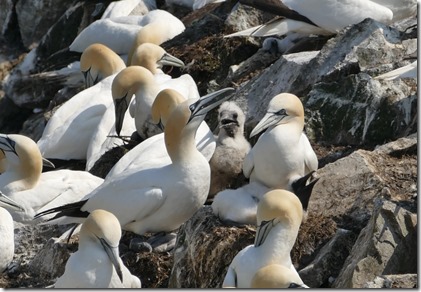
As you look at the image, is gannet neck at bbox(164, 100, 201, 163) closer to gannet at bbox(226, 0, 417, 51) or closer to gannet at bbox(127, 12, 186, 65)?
gannet at bbox(226, 0, 417, 51)

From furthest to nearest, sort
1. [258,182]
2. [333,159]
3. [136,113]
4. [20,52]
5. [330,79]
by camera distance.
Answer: [20,52] < [136,113] < [330,79] < [333,159] < [258,182]

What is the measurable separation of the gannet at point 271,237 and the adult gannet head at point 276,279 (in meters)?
0.67

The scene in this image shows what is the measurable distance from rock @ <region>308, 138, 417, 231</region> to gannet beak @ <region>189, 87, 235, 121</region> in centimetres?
75

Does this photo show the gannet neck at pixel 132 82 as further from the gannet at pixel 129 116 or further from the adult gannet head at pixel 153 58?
the adult gannet head at pixel 153 58

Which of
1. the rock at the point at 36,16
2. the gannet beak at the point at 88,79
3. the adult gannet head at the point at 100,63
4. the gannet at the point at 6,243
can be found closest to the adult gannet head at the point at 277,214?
the gannet at the point at 6,243

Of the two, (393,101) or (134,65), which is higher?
(393,101)

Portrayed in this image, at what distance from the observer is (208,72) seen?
13164mm

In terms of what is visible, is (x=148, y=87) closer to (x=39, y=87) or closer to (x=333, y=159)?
(x=333, y=159)

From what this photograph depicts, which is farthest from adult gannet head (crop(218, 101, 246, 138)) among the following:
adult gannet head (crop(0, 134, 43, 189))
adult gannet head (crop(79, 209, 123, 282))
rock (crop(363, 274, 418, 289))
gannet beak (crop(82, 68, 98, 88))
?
gannet beak (crop(82, 68, 98, 88))

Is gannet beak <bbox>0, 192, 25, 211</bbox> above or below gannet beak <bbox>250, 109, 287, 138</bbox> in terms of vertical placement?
below

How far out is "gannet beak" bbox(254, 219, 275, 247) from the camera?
7.99m

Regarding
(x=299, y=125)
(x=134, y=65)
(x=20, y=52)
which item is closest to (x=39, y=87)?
(x=20, y=52)

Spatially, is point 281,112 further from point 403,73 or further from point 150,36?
point 150,36

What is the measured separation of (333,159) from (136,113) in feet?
7.70
